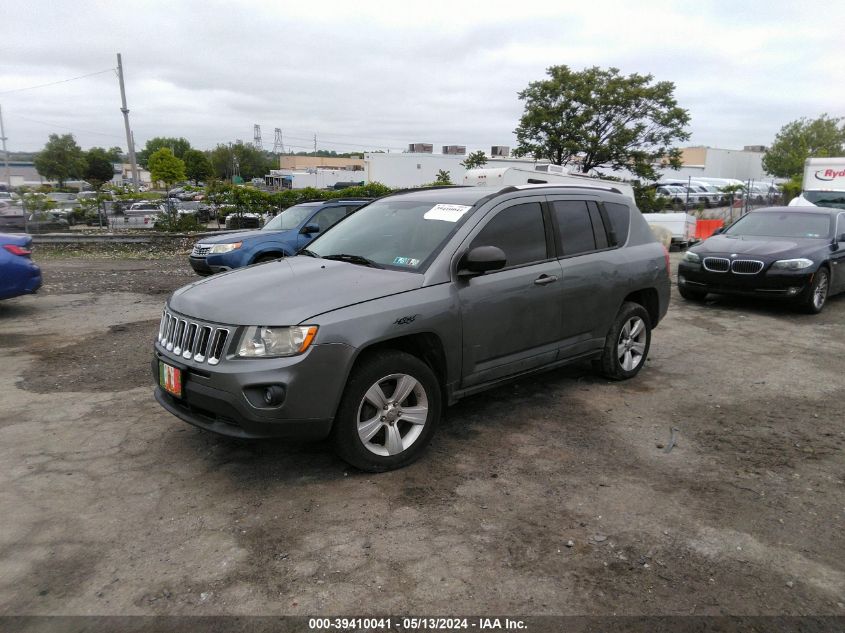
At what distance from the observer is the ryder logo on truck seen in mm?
21156

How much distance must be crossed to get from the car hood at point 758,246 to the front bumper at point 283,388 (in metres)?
7.74

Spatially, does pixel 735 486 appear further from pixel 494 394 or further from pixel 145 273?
pixel 145 273

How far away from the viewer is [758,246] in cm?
929

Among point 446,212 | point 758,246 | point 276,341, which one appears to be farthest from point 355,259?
point 758,246

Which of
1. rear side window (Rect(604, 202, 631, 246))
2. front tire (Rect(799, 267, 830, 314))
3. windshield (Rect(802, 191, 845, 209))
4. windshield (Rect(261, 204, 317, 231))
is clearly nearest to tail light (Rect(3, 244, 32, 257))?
windshield (Rect(261, 204, 317, 231))

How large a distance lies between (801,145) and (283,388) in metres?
58.0

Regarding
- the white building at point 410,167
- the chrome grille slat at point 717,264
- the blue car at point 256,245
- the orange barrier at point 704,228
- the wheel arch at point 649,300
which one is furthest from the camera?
the white building at point 410,167

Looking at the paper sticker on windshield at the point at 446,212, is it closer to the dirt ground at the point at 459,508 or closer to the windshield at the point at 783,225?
the dirt ground at the point at 459,508

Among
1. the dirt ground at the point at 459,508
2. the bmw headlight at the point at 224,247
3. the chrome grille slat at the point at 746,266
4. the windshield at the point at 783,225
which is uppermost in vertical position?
the windshield at the point at 783,225

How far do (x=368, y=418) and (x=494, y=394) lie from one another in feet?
6.36

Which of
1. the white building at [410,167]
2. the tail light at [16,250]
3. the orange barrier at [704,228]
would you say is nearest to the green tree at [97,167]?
the white building at [410,167]

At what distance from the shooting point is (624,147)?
2520 cm

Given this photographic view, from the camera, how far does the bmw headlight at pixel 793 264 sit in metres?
8.80

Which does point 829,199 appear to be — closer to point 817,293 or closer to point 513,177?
point 513,177
